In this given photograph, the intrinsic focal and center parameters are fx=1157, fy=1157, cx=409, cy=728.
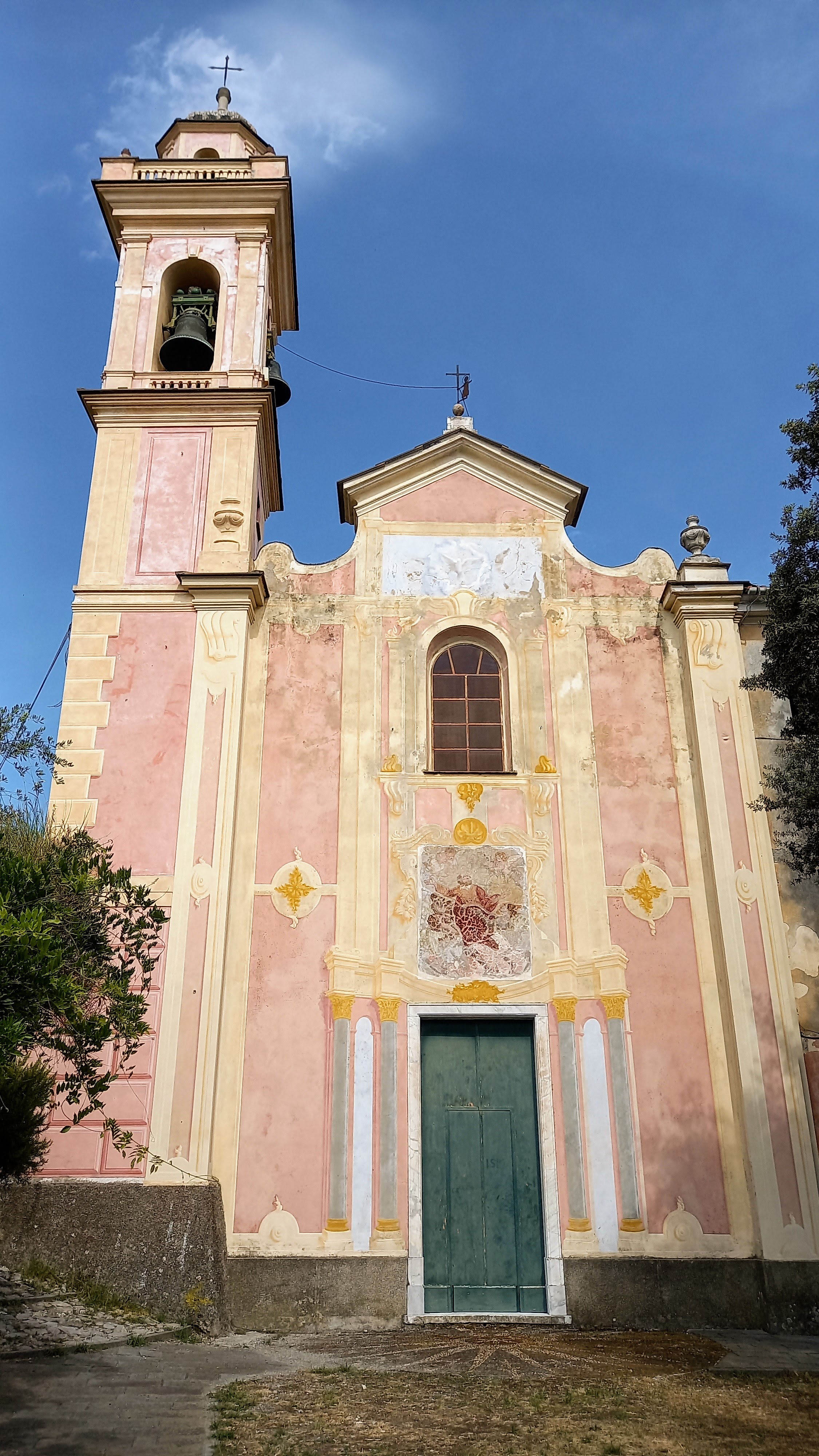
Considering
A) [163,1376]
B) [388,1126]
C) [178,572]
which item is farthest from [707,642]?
[163,1376]

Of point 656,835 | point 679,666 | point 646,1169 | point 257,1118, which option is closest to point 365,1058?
point 257,1118

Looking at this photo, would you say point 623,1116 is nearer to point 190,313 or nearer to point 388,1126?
point 388,1126

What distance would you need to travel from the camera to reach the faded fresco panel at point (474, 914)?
11.3m

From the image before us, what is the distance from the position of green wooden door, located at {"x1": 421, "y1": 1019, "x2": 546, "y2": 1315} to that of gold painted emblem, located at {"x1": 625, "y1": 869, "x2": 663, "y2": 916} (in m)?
1.67

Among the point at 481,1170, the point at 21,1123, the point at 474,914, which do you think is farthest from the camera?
the point at 474,914

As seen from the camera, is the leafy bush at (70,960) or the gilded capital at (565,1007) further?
the gilded capital at (565,1007)

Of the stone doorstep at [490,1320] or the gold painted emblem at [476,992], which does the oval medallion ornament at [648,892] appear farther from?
the stone doorstep at [490,1320]

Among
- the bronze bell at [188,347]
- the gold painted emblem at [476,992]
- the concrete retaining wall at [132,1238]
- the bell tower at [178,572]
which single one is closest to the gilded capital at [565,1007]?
the gold painted emblem at [476,992]

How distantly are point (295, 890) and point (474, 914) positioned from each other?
180 cm

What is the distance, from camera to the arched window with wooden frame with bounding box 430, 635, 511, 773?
1245 cm

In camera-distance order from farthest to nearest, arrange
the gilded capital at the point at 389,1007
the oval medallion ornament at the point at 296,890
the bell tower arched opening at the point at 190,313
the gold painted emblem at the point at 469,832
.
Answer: the bell tower arched opening at the point at 190,313 → the gold painted emblem at the point at 469,832 → the oval medallion ornament at the point at 296,890 → the gilded capital at the point at 389,1007

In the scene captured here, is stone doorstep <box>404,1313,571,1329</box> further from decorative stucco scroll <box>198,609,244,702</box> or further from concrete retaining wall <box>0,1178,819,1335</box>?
decorative stucco scroll <box>198,609,244,702</box>

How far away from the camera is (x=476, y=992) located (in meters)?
11.1

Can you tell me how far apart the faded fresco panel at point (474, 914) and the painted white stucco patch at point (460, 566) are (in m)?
3.13
